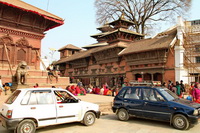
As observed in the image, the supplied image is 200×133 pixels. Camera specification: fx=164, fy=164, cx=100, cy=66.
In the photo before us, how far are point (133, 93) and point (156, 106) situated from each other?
121cm

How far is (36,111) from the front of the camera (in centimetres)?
530

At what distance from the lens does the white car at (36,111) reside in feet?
16.2

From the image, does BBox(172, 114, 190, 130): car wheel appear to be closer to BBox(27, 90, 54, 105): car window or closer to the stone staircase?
BBox(27, 90, 54, 105): car window

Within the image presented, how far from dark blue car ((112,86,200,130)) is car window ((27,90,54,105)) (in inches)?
129

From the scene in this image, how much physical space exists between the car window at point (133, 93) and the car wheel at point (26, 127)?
4139 mm

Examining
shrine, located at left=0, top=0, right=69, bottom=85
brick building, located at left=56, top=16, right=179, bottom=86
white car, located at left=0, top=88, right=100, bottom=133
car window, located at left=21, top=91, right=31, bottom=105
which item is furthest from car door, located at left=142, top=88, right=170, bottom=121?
brick building, located at left=56, top=16, right=179, bottom=86

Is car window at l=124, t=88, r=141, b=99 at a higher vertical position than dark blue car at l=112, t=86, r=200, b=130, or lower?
higher

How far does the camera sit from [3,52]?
49.6 ft

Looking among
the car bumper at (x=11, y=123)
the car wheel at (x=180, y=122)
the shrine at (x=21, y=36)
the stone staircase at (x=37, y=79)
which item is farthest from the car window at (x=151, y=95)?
the shrine at (x=21, y=36)

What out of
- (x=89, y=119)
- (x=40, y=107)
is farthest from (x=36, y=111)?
(x=89, y=119)

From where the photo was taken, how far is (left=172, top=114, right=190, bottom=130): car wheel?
5838mm

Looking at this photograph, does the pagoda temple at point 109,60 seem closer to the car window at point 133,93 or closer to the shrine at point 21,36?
the shrine at point 21,36

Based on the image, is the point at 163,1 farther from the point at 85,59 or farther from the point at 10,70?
the point at 10,70

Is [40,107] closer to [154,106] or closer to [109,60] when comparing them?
[154,106]
